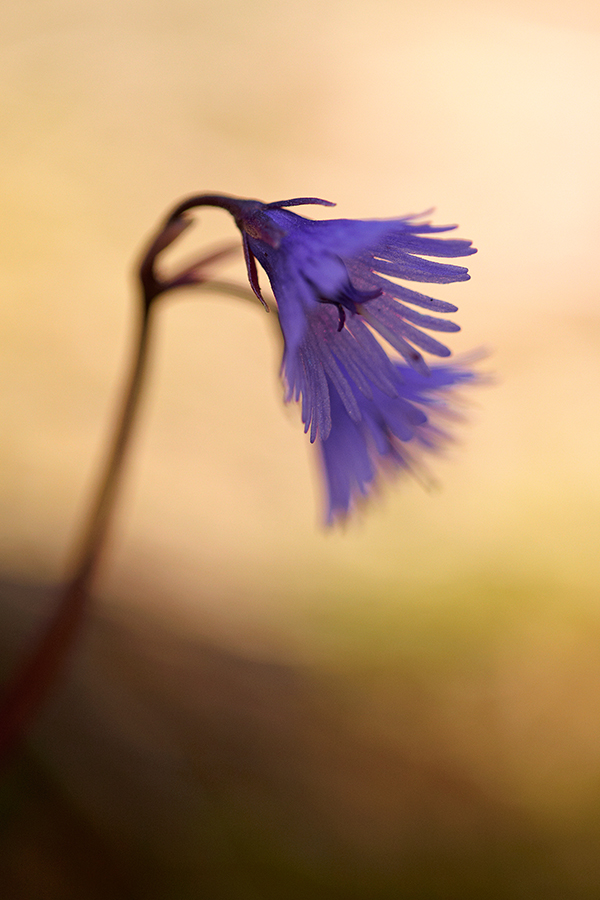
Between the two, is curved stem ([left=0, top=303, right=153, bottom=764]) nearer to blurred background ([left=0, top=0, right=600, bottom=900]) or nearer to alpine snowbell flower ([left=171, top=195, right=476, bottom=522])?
blurred background ([left=0, top=0, right=600, bottom=900])

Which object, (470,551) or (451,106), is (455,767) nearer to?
(470,551)

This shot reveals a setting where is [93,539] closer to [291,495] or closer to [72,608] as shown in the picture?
[72,608]

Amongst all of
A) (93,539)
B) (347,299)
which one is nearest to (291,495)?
(93,539)

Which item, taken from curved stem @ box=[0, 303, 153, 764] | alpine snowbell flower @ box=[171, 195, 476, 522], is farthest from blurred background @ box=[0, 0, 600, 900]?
alpine snowbell flower @ box=[171, 195, 476, 522]

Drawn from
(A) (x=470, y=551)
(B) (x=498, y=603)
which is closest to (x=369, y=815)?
(B) (x=498, y=603)

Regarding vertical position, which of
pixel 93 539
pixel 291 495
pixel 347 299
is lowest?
pixel 93 539
